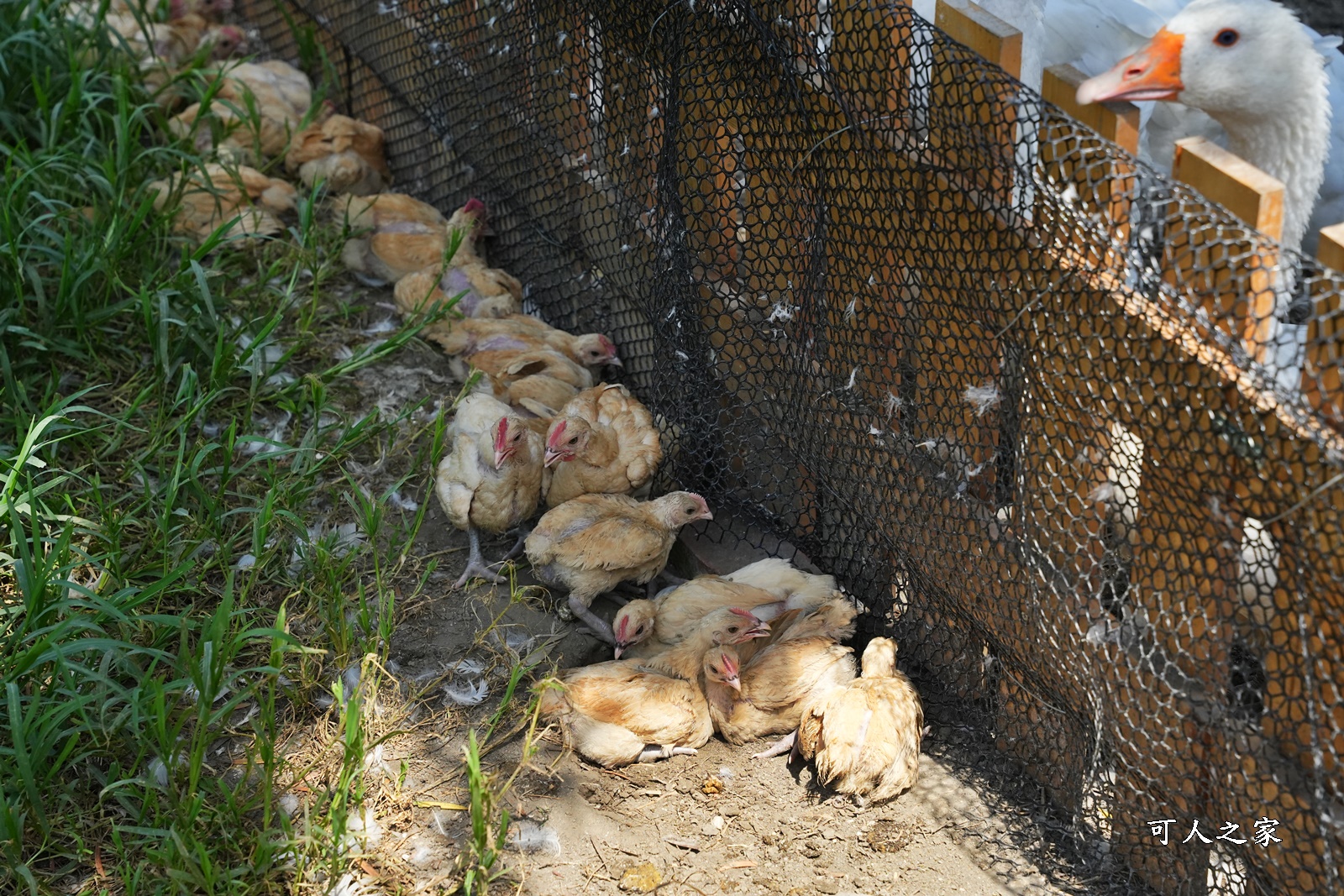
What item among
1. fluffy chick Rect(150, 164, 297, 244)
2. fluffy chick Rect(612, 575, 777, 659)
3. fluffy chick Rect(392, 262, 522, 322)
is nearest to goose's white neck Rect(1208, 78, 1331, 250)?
fluffy chick Rect(612, 575, 777, 659)

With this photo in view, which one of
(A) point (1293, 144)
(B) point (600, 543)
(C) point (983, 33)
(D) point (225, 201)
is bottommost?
(B) point (600, 543)

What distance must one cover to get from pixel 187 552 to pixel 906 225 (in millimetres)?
2072

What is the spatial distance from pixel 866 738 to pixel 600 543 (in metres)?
0.90

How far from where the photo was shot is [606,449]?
11.5 ft

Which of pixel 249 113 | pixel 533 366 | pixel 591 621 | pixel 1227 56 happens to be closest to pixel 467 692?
pixel 591 621

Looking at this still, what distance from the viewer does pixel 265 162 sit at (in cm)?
480

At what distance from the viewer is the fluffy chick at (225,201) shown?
4211mm

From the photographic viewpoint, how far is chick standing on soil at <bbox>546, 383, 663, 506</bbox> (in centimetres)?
349

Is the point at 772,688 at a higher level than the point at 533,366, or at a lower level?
lower

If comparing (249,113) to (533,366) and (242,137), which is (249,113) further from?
(533,366)

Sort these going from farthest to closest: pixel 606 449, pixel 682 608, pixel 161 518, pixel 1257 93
→ pixel 606 449 < pixel 682 608 < pixel 161 518 < pixel 1257 93

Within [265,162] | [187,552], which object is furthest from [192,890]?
[265,162]

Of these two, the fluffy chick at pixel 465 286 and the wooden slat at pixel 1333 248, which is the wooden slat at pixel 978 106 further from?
the fluffy chick at pixel 465 286

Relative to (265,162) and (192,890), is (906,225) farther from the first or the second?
(265,162)
